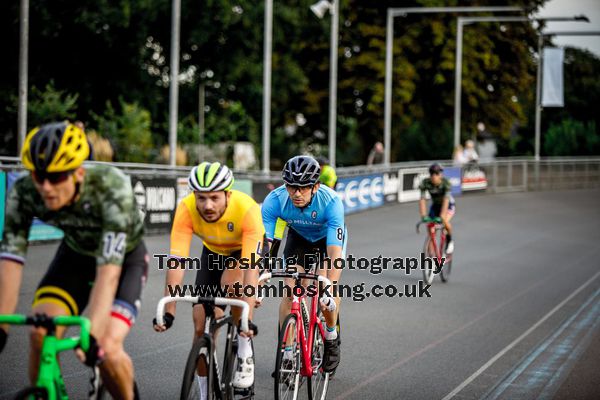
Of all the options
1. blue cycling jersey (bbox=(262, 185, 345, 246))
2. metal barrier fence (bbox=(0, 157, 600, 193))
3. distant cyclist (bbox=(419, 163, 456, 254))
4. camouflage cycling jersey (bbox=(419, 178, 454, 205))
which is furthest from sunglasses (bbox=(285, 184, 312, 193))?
metal barrier fence (bbox=(0, 157, 600, 193))

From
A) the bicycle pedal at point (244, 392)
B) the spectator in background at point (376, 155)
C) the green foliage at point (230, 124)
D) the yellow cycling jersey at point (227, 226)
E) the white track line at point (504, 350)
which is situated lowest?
the white track line at point (504, 350)

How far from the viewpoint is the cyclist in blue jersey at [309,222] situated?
757 cm

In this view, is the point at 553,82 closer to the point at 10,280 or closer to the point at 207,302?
the point at 207,302

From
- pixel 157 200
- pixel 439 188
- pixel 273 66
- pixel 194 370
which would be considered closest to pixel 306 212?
pixel 194 370

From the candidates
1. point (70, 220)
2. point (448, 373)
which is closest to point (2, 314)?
point (70, 220)

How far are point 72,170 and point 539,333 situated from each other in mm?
7590

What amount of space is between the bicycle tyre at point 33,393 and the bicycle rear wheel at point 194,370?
42.3 inches

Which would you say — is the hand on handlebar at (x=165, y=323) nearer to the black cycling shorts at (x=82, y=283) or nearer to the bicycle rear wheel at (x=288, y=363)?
the black cycling shorts at (x=82, y=283)

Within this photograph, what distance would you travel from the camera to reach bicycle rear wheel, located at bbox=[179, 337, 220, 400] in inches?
222

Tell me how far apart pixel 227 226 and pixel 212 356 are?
107 cm

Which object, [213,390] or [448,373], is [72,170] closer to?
[213,390]

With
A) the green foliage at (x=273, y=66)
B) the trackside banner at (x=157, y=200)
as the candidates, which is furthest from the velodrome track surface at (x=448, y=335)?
the green foliage at (x=273, y=66)

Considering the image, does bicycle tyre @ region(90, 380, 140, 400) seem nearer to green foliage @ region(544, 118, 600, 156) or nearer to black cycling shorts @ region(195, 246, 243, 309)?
black cycling shorts @ region(195, 246, 243, 309)

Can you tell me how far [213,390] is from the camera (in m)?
5.95
